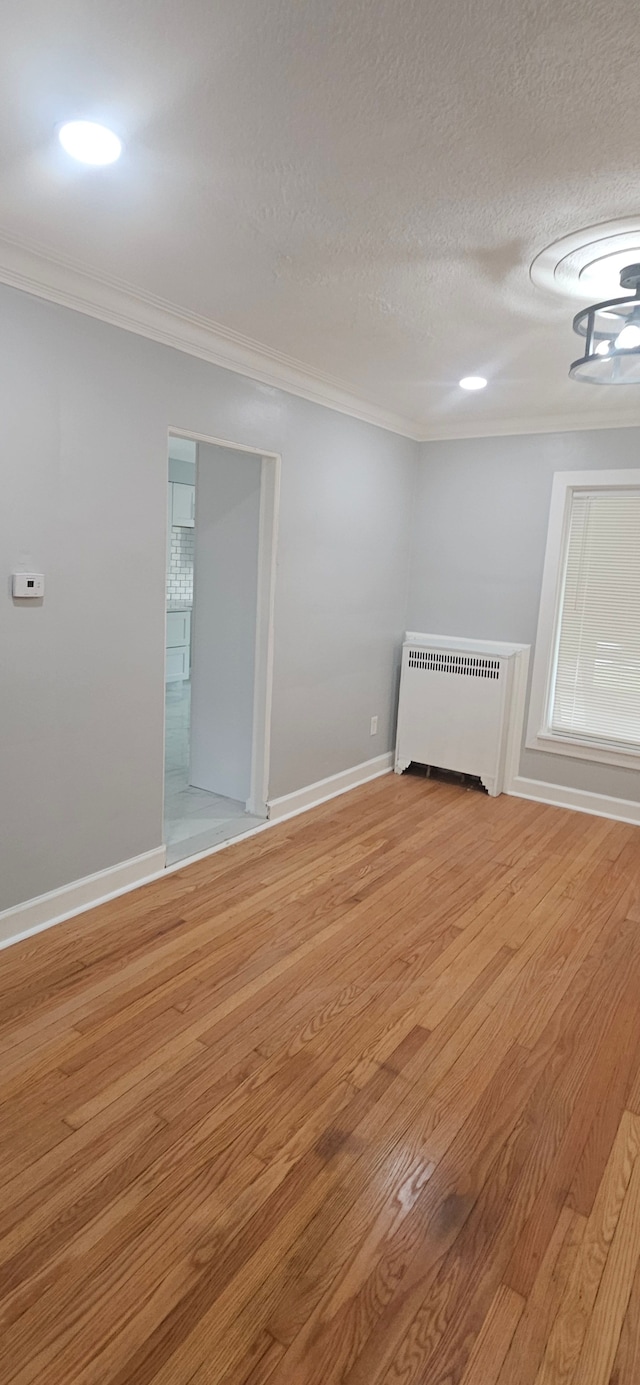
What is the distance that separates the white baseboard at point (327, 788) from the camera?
3938 mm

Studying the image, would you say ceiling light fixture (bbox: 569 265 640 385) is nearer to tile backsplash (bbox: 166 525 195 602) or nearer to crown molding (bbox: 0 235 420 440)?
crown molding (bbox: 0 235 420 440)

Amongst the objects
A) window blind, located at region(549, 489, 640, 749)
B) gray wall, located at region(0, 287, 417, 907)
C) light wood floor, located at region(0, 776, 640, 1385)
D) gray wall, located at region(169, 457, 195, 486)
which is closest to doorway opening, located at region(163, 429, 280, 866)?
gray wall, located at region(0, 287, 417, 907)

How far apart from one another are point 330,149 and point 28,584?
1.61 metres

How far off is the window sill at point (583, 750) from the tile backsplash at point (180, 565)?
458 centimetres

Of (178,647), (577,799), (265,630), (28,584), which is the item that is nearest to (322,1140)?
(28,584)

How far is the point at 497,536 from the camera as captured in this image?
452 centimetres

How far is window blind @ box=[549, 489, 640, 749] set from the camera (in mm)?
4074

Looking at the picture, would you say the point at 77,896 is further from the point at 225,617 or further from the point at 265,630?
the point at 225,617

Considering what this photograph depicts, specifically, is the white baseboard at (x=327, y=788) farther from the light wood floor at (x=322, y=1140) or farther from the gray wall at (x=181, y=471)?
the gray wall at (x=181, y=471)

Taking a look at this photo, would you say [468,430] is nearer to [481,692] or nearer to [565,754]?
[481,692]

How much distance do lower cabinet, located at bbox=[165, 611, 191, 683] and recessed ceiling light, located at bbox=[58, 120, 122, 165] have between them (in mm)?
5832

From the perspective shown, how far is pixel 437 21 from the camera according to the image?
1.25 m

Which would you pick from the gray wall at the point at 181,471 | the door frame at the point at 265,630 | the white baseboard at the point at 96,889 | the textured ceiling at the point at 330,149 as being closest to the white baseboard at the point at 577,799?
the white baseboard at the point at 96,889

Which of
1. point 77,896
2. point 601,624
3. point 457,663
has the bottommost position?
point 77,896
